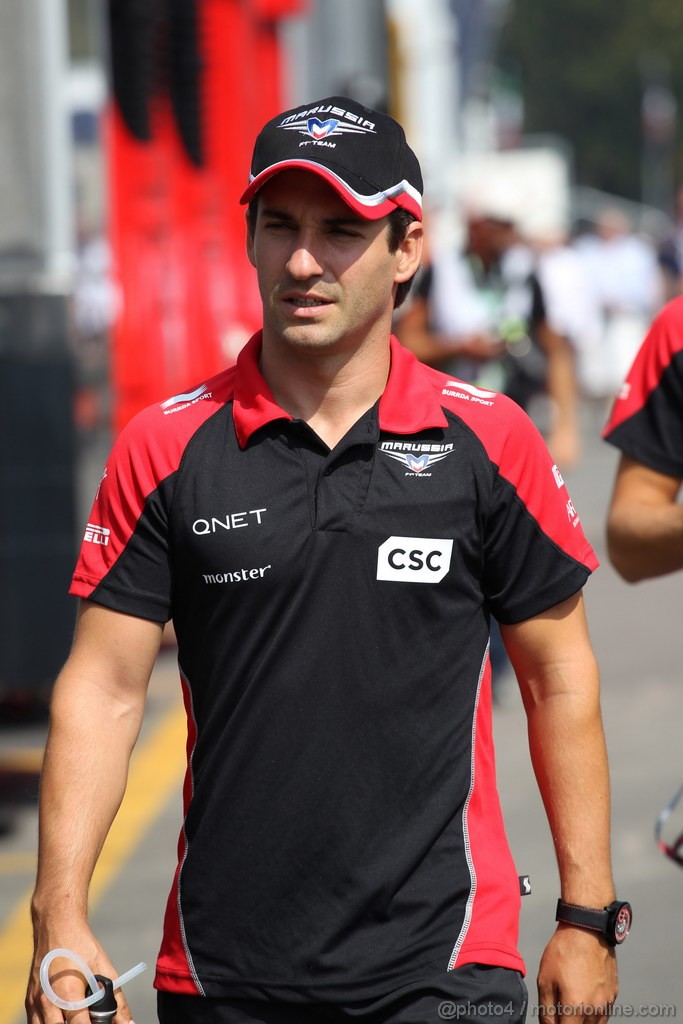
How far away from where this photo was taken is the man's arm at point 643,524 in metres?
4.20

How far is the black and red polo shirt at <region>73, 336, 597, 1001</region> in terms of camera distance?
10.0 feet

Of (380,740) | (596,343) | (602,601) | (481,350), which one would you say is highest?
(380,740)

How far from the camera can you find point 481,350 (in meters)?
8.17

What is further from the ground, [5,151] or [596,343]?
[5,151]

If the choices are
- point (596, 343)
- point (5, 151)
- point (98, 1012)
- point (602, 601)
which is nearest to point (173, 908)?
point (98, 1012)

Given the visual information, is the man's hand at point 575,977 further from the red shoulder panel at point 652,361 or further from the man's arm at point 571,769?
the red shoulder panel at point 652,361

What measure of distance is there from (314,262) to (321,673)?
627mm

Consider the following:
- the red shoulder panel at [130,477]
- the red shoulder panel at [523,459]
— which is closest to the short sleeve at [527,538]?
the red shoulder panel at [523,459]

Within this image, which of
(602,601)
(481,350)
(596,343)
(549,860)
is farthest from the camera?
(596,343)

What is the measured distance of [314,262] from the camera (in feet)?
10.1

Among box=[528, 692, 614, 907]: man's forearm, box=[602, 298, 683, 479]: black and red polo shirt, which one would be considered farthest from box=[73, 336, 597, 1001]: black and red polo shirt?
box=[602, 298, 683, 479]: black and red polo shirt

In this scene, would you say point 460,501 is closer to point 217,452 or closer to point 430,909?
point 217,452

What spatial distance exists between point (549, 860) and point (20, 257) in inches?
102

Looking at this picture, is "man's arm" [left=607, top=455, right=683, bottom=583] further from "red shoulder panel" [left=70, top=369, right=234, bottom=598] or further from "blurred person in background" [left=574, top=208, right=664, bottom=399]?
"blurred person in background" [left=574, top=208, right=664, bottom=399]
